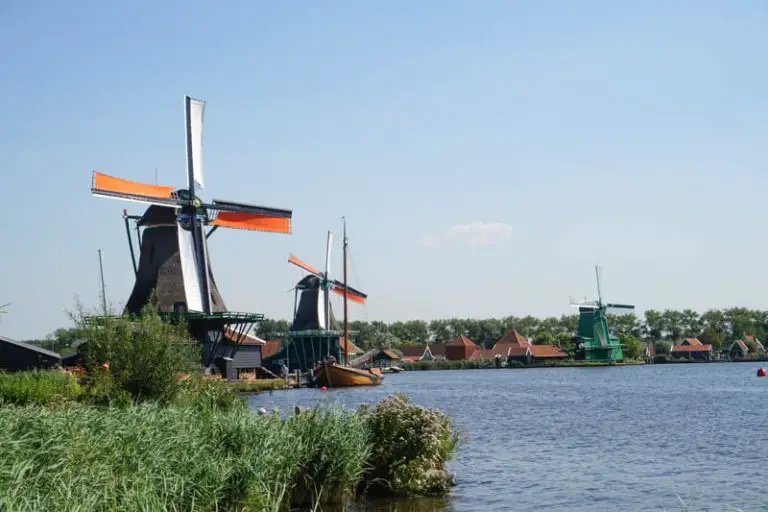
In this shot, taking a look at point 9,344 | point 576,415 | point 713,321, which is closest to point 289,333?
point 9,344

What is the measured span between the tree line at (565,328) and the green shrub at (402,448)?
345 ft

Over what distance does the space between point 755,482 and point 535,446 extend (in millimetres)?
6818

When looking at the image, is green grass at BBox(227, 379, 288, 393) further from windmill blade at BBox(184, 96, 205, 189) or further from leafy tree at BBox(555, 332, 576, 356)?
leafy tree at BBox(555, 332, 576, 356)

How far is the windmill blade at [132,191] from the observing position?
45.4 m

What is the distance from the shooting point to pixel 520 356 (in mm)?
120562

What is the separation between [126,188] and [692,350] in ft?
334

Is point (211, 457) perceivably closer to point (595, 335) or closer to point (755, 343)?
point (595, 335)

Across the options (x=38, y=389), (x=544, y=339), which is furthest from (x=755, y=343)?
(x=38, y=389)

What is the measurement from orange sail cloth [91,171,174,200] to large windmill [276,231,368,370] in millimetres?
26911

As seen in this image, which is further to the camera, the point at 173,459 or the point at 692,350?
the point at 692,350

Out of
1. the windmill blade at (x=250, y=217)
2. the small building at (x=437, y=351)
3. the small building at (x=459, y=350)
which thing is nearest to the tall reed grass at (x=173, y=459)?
the windmill blade at (x=250, y=217)

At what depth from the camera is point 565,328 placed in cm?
15038

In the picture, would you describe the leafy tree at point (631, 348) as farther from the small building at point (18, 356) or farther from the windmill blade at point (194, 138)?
the small building at point (18, 356)

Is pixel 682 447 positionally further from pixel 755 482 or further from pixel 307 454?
pixel 307 454
